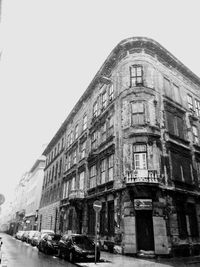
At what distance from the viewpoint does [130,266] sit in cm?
1120

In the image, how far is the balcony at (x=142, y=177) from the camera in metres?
15.7

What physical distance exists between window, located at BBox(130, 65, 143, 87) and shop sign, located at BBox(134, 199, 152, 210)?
10.2 meters

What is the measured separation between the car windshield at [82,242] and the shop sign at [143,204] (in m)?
3.95

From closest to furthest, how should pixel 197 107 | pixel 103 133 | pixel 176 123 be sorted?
1. pixel 176 123
2. pixel 103 133
3. pixel 197 107

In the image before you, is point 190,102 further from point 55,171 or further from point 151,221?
point 55,171

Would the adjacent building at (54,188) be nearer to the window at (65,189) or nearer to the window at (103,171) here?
the window at (65,189)

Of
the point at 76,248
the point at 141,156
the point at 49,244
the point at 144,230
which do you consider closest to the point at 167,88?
the point at 141,156

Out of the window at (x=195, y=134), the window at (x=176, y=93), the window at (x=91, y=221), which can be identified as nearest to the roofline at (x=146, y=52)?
the window at (x=176, y=93)

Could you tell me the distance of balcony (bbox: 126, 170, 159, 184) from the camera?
51.5 ft

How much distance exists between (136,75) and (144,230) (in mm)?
13257

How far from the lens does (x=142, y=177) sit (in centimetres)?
1592

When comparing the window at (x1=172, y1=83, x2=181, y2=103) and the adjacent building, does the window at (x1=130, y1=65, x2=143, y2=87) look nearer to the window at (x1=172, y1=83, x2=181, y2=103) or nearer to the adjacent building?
the window at (x1=172, y1=83, x2=181, y2=103)

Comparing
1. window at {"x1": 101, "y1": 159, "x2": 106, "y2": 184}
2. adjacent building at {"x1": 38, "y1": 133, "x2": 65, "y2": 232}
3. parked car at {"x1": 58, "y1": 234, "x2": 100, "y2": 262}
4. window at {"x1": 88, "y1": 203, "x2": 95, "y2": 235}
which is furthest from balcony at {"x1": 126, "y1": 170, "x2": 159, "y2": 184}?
adjacent building at {"x1": 38, "y1": 133, "x2": 65, "y2": 232}

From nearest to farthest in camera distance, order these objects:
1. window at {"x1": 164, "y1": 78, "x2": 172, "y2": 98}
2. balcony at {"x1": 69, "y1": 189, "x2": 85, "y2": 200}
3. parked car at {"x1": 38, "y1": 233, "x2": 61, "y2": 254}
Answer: parked car at {"x1": 38, "y1": 233, "x2": 61, "y2": 254}, window at {"x1": 164, "y1": 78, "x2": 172, "y2": 98}, balcony at {"x1": 69, "y1": 189, "x2": 85, "y2": 200}
